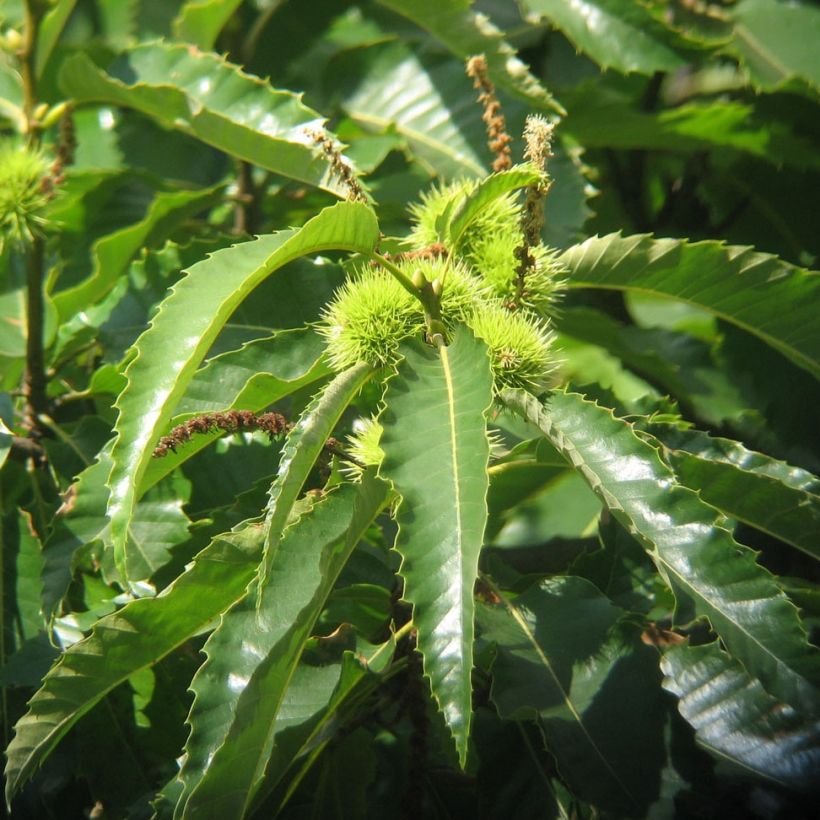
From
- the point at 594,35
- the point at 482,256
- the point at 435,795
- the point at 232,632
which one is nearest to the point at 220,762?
the point at 232,632

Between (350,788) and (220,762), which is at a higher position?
(220,762)

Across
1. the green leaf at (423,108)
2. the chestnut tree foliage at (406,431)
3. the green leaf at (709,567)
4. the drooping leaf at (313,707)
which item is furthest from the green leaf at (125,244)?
the green leaf at (709,567)

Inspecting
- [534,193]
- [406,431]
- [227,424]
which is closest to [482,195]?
[534,193]

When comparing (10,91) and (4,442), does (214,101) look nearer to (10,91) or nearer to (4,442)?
(10,91)

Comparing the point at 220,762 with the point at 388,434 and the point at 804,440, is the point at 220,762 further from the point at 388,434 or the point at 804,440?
the point at 804,440

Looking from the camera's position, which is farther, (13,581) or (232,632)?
(13,581)

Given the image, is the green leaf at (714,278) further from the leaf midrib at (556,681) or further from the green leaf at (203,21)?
the green leaf at (203,21)

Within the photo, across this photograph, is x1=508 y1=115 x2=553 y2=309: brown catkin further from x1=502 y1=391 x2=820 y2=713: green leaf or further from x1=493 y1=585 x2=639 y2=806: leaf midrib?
x1=493 y1=585 x2=639 y2=806: leaf midrib
